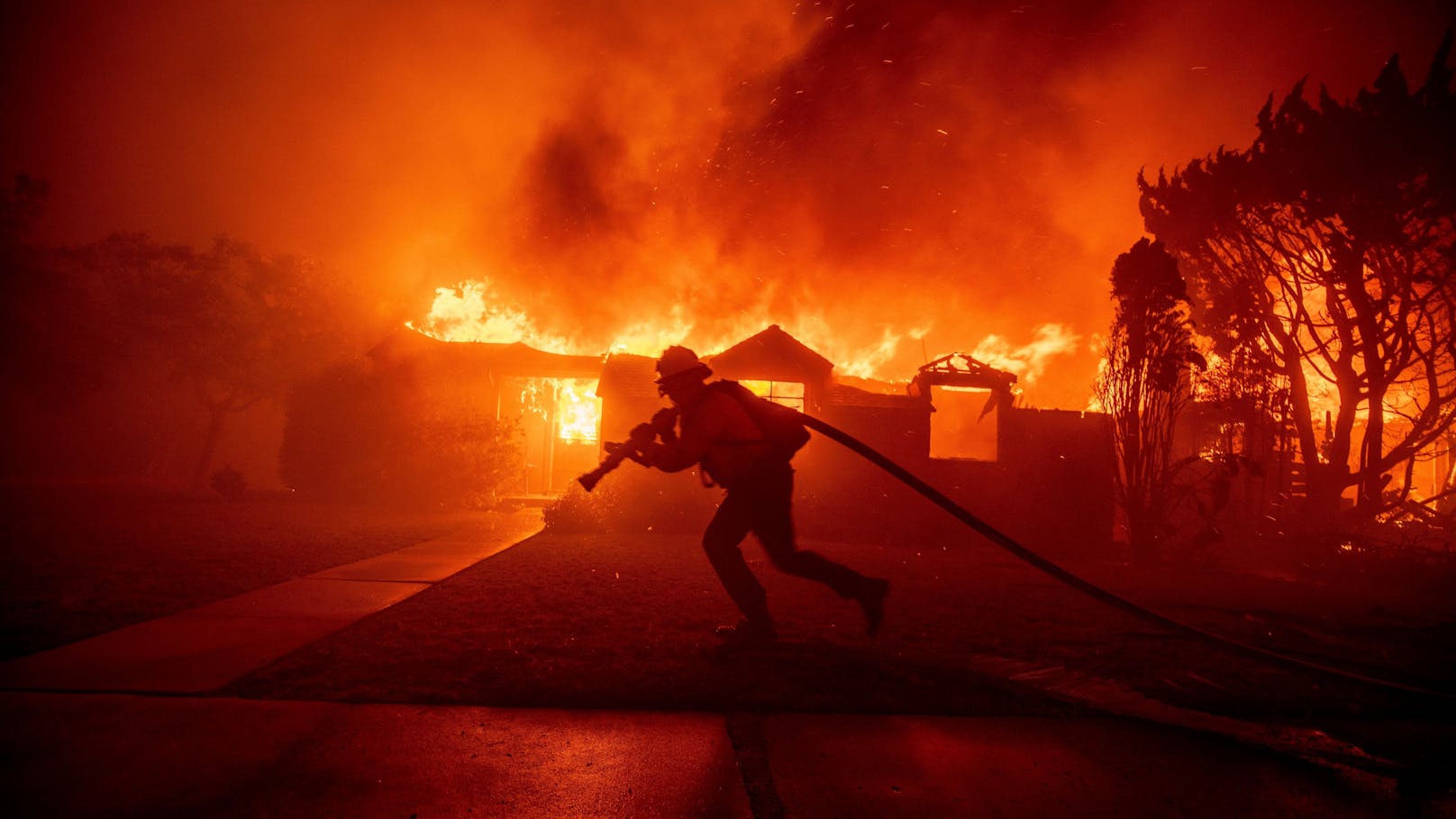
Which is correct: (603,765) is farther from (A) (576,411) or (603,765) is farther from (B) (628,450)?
(A) (576,411)

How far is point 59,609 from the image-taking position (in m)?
4.86

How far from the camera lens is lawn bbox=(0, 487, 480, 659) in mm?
4898

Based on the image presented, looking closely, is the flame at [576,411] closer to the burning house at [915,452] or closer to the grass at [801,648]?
the burning house at [915,452]

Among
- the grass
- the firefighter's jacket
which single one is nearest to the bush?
the grass

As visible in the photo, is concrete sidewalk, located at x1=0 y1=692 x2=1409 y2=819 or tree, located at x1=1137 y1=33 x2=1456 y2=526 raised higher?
tree, located at x1=1137 y1=33 x2=1456 y2=526

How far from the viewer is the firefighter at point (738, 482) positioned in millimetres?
4207

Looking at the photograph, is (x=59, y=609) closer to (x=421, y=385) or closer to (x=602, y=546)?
(x=602, y=546)

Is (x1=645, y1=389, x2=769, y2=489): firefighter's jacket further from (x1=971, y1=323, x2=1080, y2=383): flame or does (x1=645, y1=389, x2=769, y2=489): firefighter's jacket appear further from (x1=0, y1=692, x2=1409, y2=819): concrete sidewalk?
(x1=971, y1=323, x2=1080, y2=383): flame

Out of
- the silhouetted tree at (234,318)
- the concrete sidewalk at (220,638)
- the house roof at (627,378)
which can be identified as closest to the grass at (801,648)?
the concrete sidewalk at (220,638)

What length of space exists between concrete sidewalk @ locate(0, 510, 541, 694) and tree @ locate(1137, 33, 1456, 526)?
16.9 metres

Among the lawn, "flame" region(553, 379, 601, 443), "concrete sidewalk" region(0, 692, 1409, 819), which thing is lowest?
the lawn

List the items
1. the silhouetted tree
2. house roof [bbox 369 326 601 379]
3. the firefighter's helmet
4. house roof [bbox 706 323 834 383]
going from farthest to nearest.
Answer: the silhouetted tree
house roof [bbox 369 326 601 379]
house roof [bbox 706 323 834 383]
the firefighter's helmet

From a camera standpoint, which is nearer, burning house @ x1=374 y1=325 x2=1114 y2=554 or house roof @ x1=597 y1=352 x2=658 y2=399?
burning house @ x1=374 y1=325 x2=1114 y2=554

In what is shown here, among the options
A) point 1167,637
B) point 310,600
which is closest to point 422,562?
point 310,600
